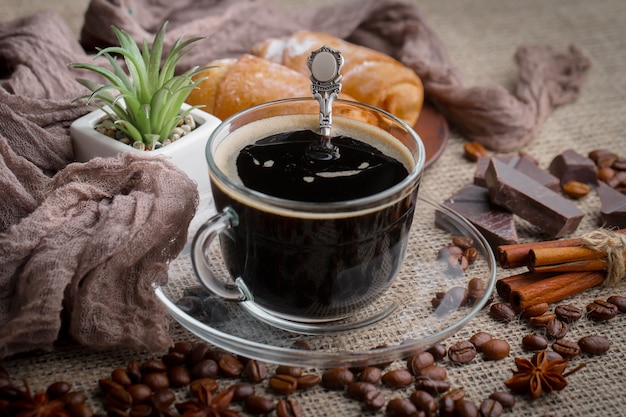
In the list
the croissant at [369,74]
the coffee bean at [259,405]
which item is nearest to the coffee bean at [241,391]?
the coffee bean at [259,405]

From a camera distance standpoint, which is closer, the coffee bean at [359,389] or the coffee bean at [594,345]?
the coffee bean at [359,389]

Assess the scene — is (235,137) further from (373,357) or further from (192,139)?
(373,357)

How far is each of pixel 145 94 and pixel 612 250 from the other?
98 cm

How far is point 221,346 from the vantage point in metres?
1.28

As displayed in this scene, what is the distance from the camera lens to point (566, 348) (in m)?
1.38

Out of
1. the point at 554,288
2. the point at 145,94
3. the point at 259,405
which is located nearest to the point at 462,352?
the point at 554,288

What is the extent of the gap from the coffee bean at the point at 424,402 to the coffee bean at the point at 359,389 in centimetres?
7

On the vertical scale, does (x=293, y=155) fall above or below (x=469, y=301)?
above

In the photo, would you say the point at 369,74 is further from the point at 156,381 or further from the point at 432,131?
the point at 156,381

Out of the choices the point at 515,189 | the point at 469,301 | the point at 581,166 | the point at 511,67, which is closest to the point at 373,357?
the point at 469,301

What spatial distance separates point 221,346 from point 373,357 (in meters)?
0.25

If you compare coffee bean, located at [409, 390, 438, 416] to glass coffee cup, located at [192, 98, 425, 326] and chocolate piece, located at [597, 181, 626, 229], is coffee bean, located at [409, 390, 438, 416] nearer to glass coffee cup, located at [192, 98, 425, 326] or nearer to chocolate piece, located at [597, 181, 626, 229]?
glass coffee cup, located at [192, 98, 425, 326]

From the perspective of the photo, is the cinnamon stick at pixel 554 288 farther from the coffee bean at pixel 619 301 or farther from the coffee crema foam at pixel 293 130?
the coffee crema foam at pixel 293 130

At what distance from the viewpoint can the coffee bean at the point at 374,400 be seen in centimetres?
125
